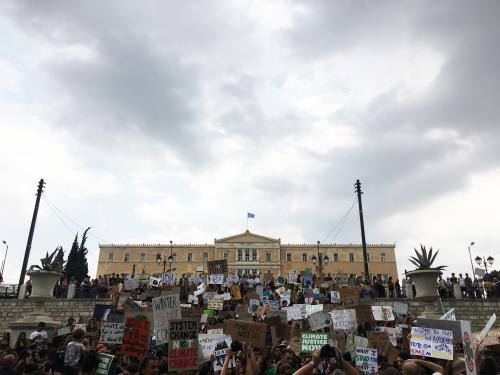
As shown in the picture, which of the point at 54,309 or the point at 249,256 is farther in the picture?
the point at 249,256

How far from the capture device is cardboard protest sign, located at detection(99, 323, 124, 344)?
8930 millimetres

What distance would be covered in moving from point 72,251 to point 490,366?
60208 millimetres

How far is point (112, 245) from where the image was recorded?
9012 centimetres

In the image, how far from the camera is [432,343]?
7141mm

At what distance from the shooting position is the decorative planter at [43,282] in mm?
19875

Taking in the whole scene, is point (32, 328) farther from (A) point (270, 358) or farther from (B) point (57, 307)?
(A) point (270, 358)

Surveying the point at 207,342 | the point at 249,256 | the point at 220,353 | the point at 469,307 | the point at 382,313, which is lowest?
the point at 220,353

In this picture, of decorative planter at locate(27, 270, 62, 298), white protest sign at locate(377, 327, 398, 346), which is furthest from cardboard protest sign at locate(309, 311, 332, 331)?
decorative planter at locate(27, 270, 62, 298)

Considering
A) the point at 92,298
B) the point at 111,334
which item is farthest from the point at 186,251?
the point at 111,334

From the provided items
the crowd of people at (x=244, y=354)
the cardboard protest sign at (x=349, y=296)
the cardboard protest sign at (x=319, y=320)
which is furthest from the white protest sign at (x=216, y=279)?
the cardboard protest sign at (x=319, y=320)

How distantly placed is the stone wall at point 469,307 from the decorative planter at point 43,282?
1581 centimetres

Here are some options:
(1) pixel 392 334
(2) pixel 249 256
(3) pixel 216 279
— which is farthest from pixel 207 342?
(2) pixel 249 256

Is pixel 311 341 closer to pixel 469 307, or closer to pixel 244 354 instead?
pixel 244 354

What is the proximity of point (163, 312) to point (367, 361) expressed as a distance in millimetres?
3983
